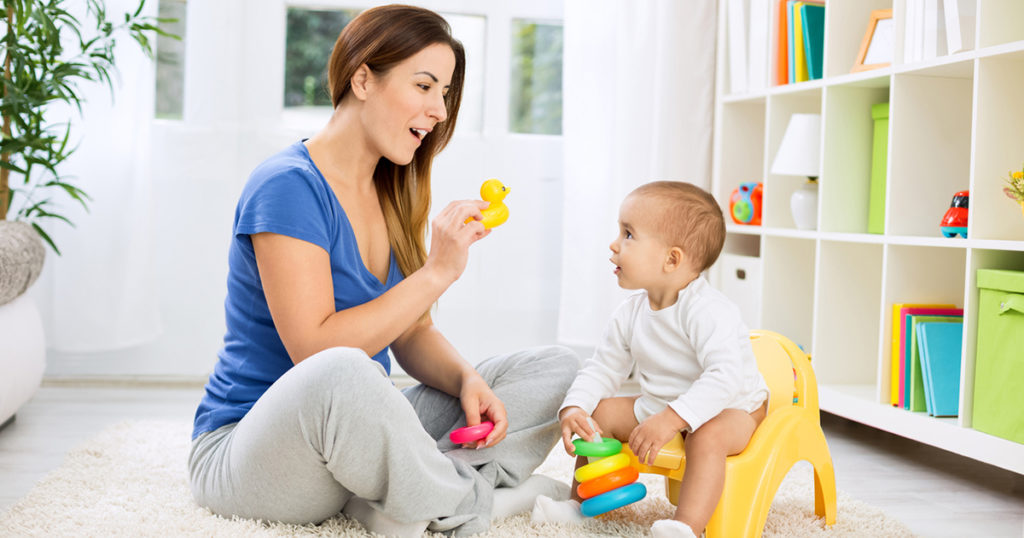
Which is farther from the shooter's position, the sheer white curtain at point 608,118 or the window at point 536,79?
the window at point 536,79

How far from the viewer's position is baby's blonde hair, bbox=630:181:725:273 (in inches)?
56.1

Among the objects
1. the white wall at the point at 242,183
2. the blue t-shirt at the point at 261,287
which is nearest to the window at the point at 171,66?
the white wall at the point at 242,183

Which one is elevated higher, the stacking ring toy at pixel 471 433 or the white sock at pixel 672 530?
the stacking ring toy at pixel 471 433

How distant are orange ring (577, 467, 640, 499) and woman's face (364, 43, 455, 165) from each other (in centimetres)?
57

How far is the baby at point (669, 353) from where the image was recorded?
4.39 feet

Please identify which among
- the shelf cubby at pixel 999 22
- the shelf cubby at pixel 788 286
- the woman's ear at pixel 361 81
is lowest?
the shelf cubby at pixel 788 286

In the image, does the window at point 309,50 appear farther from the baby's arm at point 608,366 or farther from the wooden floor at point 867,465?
the baby's arm at point 608,366

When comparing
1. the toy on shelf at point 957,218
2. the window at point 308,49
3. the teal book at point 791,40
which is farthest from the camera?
the window at point 308,49

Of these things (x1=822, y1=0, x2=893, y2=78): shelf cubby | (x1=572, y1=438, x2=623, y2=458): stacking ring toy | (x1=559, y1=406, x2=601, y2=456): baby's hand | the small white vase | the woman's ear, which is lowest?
(x1=572, y1=438, x2=623, y2=458): stacking ring toy

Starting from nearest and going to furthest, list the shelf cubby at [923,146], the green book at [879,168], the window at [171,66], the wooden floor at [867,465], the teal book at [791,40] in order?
the wooden floor at [867,465]
the shelf cubby at [923,146]
the green book at [879,168]
the teal book at [791,40]
the window at [171,66]

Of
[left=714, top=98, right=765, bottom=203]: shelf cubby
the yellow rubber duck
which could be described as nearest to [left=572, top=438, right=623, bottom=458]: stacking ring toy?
the yellow rubber duck

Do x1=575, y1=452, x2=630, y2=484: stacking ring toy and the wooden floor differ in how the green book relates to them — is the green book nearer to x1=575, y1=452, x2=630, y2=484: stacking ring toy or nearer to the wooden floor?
the wooden floor

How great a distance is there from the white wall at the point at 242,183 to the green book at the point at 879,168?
1.02m

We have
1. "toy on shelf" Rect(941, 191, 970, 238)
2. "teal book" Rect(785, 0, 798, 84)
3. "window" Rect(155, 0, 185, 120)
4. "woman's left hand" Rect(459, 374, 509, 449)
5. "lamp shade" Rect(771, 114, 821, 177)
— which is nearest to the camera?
"woman's left hand" Rect(459, 374, 509, 449)
